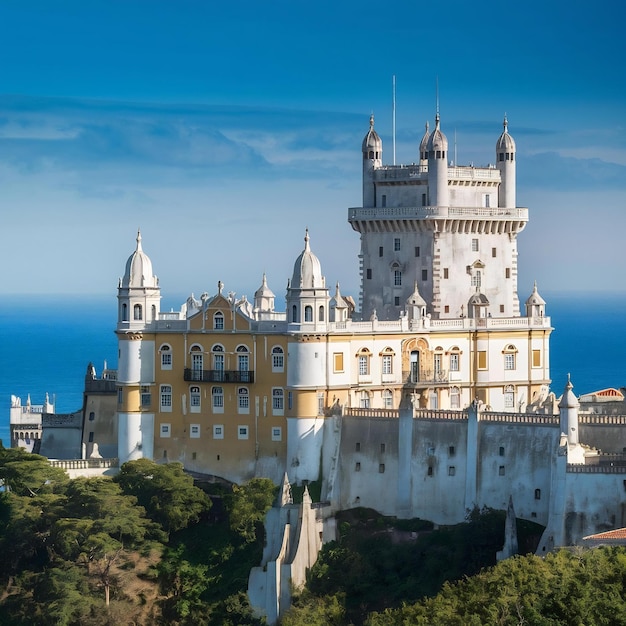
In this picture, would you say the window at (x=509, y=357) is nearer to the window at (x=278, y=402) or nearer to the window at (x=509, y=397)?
the window at (x=509, y=397)

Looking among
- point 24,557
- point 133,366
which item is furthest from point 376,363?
point 24,557

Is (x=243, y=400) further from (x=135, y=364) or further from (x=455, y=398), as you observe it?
(x=455, y=398)

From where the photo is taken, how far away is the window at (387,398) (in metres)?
112

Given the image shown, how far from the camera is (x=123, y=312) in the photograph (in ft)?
374

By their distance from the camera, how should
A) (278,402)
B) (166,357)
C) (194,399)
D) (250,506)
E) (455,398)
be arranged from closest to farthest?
1. (250,506)
2. (278,402)
3. (194,399)
4. (166,357)
5. (455,398)

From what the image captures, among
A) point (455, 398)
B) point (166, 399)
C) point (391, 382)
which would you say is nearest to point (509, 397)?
point (455, 398)

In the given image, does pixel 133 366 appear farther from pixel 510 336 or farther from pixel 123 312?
pixel 510 336

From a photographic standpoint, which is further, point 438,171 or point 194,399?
point 438,171

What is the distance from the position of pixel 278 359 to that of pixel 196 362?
466 cm

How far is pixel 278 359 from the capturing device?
364ft

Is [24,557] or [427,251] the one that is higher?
[427,251]

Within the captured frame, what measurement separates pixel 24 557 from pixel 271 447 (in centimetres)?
1352

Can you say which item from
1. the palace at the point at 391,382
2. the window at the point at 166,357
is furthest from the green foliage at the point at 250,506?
the window at the point at 166,357

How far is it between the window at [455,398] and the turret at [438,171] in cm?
1030
